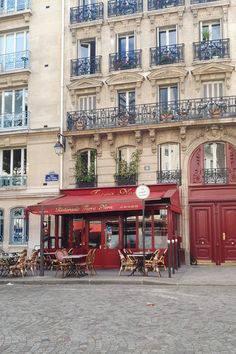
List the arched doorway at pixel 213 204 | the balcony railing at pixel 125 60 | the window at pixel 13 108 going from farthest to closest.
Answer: the window at pixel 13 108, the balcony railing at pixel 125 60, the arched doorway at pixel 213 204

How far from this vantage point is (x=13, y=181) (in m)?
21.5

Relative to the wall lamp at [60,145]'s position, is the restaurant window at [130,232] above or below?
below

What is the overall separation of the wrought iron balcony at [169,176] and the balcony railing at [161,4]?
727 centimetres

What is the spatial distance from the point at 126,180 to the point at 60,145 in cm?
315

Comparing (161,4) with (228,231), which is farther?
(161,4)

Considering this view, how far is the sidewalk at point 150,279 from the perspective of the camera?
13242 millimetres

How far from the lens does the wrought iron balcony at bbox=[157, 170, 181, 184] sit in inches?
759

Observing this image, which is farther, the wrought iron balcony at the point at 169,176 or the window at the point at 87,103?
the window at the point at 87,103

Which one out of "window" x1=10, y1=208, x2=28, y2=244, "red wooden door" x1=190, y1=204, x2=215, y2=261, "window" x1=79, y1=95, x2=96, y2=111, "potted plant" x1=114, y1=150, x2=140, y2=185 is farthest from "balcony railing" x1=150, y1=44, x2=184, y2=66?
"window" x1=10, y1=208, x2=28, y2=244

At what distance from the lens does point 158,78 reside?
19.9 meters

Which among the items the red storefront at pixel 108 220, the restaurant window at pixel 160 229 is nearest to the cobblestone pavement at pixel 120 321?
the red storefront at pixel 108 220

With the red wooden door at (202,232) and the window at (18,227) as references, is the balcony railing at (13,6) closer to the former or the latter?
the window at (18,227)

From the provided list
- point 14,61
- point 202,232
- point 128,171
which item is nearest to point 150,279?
Answer: point 202,232

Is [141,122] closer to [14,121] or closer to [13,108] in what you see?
[14,121]
